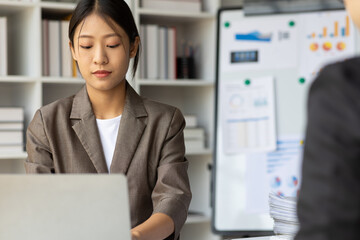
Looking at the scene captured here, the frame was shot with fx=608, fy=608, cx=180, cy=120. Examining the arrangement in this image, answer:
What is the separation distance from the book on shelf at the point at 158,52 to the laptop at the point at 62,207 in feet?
8.32

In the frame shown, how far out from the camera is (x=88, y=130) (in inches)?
65.3

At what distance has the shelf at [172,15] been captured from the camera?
3.50 metres

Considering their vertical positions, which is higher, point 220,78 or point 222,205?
point 220,78

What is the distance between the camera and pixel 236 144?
11.2ft

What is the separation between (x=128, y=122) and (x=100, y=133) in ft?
0.28

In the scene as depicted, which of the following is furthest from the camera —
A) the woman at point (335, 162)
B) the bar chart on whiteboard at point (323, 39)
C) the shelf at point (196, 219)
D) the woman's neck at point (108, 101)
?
the shelf at point (196, 219)

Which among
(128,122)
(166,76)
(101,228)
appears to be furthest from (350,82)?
(166,76)

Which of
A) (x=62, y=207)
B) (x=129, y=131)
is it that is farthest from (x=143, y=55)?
(x=62, y=207)

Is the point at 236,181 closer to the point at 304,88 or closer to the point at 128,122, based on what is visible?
the point at 304,88

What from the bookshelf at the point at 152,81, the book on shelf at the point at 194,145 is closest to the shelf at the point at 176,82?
the bookshelf at the point at 152,81

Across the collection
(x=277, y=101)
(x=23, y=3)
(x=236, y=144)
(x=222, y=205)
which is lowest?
(x=222, y=205)

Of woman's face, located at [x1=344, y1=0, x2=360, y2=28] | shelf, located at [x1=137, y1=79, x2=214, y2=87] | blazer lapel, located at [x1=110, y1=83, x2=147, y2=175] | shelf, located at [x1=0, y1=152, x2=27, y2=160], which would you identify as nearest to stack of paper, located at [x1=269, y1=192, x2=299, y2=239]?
blazer lapel, located at [x1=110, y1=83, x2=147, y2=175]

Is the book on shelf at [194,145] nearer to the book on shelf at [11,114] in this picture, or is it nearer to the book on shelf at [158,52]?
the book on shelf at [158,52]

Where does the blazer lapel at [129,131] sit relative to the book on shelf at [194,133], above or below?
above
